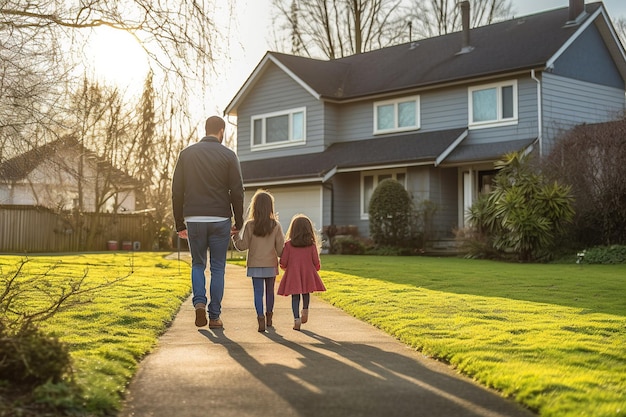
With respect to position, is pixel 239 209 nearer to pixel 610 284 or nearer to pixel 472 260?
pixel 610 284

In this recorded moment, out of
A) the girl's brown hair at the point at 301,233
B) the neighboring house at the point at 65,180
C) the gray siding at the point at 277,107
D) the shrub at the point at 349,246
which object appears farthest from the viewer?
the gray siding at the point at 277,107

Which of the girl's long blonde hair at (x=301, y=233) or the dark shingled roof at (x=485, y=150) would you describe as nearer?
the girl's long blonde hair at (x=301, y=233)

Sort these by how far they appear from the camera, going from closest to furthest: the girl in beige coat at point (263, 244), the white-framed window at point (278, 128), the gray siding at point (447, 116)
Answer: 1. the girl in beige coat at point (263, 244)
2. the gray siding at point (447, 116)
3. the white-framed window at point (278, 128)

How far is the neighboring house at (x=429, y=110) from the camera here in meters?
24.3

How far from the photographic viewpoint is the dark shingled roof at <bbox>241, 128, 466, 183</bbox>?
2498cm

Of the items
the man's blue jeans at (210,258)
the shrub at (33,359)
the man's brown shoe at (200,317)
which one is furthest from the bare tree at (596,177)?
the shrub at (33,359)

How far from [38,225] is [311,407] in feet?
88.4

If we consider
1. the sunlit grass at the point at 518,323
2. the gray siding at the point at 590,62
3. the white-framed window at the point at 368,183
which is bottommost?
the sunlit grass at the point at 518,323

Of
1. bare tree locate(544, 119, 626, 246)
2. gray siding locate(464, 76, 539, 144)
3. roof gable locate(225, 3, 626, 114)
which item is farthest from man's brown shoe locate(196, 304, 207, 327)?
roof gable locate(225, 3, 626, 114)

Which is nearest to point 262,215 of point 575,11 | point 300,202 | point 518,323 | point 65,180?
point 518,323

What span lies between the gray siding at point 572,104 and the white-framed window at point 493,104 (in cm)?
101

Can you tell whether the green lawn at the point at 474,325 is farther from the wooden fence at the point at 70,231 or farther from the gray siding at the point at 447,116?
the wooden fence at the point at 70,231

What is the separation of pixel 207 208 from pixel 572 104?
19590mm

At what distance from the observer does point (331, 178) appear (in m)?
27.8
